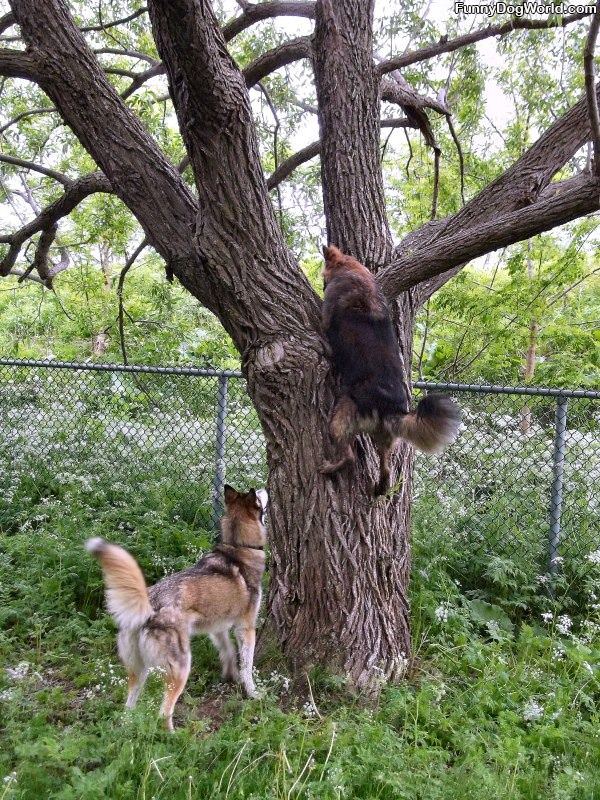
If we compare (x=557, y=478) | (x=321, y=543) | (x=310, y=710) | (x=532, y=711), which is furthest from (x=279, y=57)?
(x=532, y=711)

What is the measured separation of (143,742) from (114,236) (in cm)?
551

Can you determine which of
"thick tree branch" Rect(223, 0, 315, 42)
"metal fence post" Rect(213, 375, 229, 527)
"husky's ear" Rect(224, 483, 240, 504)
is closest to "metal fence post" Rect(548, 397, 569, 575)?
"husky's ear" Rect(224, 483, 240, 504)

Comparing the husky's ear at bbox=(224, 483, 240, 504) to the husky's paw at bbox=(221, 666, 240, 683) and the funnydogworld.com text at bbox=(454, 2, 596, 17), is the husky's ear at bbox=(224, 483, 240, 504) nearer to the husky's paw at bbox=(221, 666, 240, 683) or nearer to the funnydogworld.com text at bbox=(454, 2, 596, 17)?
the husky's paw at bbox=(221, 666, 240, 683)

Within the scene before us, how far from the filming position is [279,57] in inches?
193

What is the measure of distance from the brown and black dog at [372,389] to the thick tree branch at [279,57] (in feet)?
6.38

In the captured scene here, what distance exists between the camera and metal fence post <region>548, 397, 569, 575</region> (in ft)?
16.2

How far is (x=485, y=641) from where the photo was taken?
4.44 m

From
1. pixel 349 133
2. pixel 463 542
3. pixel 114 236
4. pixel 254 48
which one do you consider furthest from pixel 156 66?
pixel 463 542

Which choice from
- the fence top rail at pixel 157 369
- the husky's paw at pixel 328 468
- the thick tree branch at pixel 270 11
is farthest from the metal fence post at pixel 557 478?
the thick tree branch at pixel 270 11

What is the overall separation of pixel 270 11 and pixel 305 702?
16.7 feet

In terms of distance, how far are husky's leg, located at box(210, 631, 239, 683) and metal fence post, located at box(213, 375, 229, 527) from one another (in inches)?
69.3

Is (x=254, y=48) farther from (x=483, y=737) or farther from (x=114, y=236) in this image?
(x=483, y=737)

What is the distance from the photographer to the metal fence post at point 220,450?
569 centimetres

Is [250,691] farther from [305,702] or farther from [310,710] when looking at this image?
[310,710]
